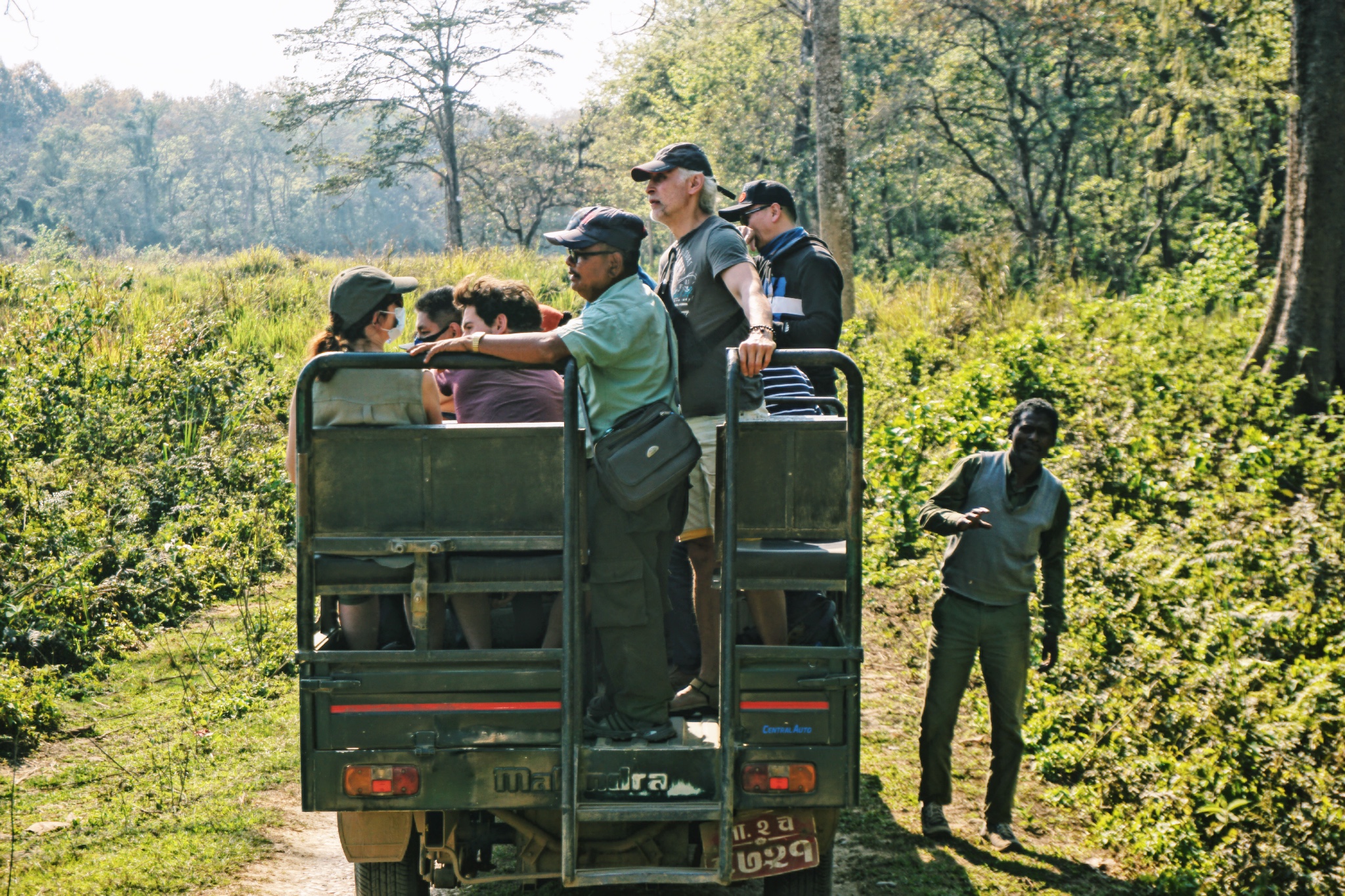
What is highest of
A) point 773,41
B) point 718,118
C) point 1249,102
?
point 773,41

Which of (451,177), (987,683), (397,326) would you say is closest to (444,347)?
(397,326)

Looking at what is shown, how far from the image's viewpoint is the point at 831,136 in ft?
45.9

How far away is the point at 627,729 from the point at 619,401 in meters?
1.02

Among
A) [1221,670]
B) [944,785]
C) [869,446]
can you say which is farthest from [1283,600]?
[869,446]

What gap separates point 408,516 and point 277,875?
2124 mm

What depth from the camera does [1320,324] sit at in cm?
962

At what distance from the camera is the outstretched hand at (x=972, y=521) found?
4.77 metres

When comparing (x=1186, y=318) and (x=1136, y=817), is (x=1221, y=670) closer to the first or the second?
(x=1136, y=817)

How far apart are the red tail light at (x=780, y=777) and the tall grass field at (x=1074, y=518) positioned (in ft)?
6.20

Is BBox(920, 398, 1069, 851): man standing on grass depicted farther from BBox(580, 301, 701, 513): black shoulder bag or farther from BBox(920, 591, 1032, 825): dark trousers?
BBox(580, 301, 701, 513): black shoulder bag

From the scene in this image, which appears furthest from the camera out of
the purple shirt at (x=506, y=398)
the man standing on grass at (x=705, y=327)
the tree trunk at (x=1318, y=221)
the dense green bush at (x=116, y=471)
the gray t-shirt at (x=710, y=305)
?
the tree trunk at (x=1318, y=221)

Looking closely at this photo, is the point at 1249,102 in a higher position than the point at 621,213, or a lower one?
higher

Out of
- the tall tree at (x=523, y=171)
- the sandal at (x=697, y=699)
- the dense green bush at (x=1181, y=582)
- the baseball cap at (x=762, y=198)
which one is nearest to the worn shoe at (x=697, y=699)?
the sandal at (x=697, y=699)

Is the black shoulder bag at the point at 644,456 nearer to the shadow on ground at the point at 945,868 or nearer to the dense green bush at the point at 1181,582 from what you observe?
the shadow on ground at the point at 945,868
